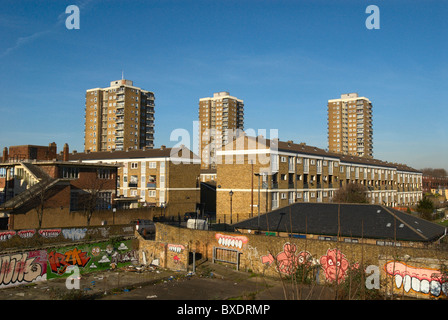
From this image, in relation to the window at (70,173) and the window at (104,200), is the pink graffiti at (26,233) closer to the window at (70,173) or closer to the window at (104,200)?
the window at (70,173)

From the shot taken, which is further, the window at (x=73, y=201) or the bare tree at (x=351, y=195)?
the bare tree at (x=351, y=195)

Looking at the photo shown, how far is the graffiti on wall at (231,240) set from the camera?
78.4ft

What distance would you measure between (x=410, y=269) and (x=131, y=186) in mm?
52693

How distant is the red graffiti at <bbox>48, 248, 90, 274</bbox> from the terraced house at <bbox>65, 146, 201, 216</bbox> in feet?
105

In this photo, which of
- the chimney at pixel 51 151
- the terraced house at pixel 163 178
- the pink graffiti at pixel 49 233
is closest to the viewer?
the pink graffiti at pixel 49 233

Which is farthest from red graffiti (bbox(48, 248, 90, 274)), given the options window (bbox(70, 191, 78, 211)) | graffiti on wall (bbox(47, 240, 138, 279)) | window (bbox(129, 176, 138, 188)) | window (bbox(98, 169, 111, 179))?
window (bbox(129, 176, 138, 188))

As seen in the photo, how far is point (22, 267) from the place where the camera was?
70.6 ft

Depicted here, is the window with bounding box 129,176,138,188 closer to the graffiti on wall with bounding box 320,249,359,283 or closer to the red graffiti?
the red graffiti

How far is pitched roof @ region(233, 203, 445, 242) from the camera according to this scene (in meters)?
23.4

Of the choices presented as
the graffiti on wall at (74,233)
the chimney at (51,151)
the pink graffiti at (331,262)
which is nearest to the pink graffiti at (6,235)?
the graffiti on wall at (74,233)

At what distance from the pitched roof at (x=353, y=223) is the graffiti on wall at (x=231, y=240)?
198 centimetres

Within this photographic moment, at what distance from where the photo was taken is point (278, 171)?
165 feet

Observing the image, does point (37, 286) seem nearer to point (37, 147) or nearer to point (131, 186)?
point (37, 147)
